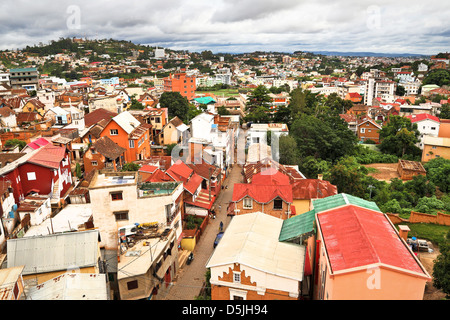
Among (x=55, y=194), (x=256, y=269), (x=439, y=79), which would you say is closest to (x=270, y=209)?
(x=256, y=269)

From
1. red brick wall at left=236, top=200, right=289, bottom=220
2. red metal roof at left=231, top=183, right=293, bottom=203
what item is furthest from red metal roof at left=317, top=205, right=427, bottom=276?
red brick wall at left=236, top=200, right=289, bottom=220

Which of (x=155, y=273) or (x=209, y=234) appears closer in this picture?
(x=155, y=273)

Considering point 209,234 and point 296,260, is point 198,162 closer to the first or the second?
point 209,234
